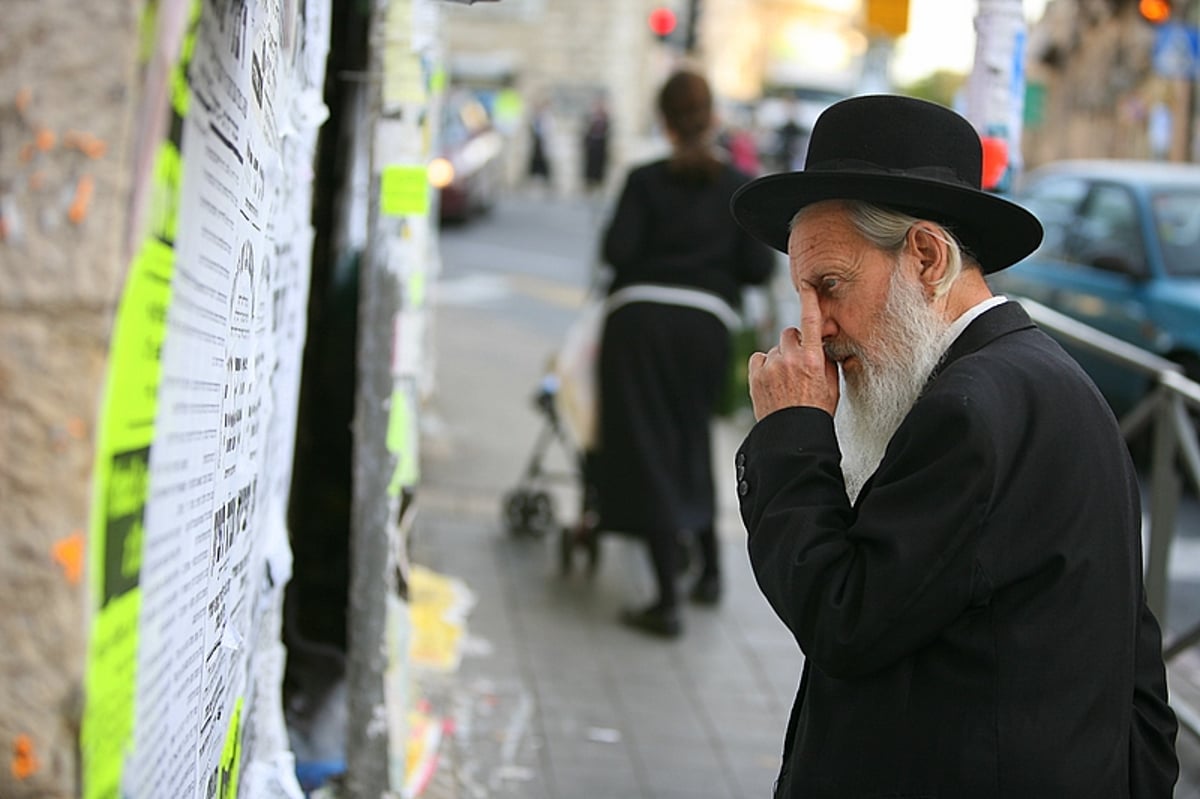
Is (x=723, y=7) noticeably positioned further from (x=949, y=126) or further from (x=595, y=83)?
(x=949, y=126)

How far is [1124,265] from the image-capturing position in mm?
9445

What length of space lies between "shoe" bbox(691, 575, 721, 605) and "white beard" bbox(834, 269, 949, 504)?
409 centimetres

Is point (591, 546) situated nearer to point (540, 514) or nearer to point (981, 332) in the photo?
point (540, 514)

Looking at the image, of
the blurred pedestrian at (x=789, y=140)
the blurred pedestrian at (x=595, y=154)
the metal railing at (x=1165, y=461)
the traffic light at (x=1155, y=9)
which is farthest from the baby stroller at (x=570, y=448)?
the blurred pedestrian at (x=595, y=154)

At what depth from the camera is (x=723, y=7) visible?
74.2m

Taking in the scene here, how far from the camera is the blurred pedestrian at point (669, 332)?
19.3 ft

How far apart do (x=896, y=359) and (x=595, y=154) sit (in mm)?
28428

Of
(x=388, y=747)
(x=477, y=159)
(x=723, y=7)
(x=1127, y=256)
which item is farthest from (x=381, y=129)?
(x=723, y=7)

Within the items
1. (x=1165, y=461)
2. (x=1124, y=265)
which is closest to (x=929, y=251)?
(x=1165, y=461)

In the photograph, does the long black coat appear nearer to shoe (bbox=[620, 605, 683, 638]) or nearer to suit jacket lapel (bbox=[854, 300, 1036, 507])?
shoe (bbox=[620, 605, 683, 638])

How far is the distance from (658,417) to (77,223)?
4809 mm

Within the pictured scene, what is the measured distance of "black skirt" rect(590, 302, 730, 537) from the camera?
5.95 meters

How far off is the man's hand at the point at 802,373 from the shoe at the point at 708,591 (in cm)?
413

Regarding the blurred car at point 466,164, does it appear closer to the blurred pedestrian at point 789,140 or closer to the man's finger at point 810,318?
the blurred pedestrian at point 789,140
